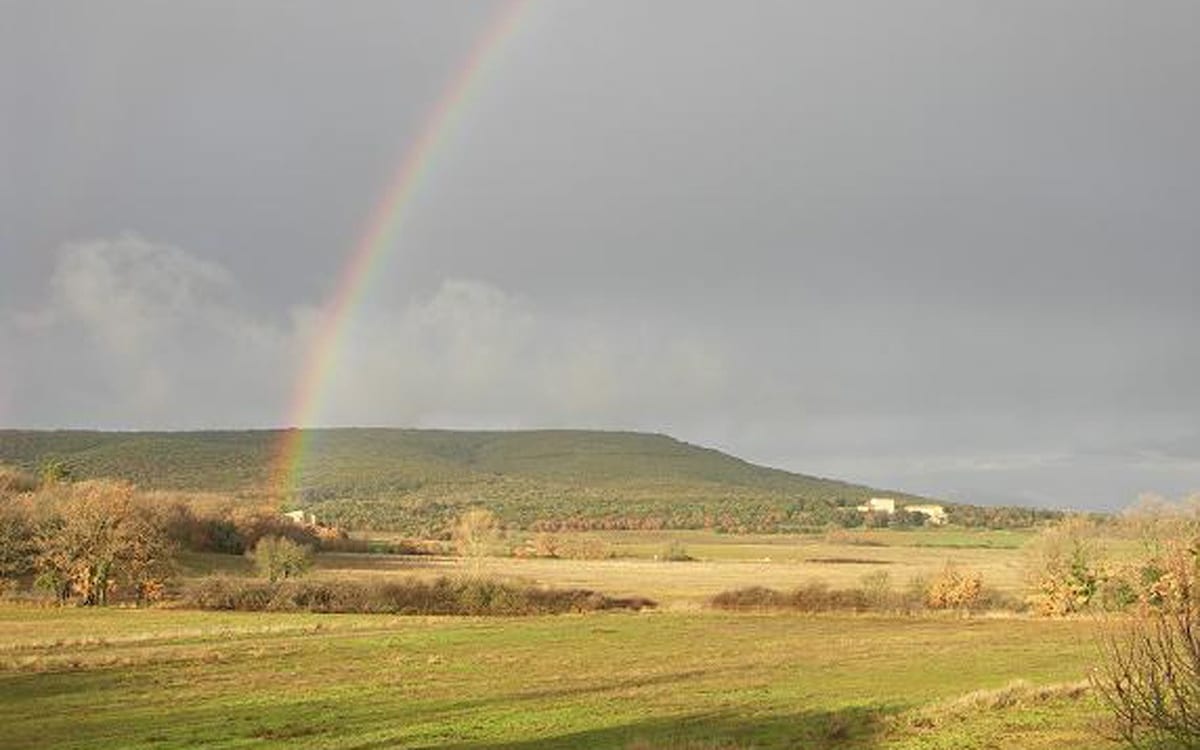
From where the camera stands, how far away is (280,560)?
10750cm

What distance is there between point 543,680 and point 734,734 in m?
17.4

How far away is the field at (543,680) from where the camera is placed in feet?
101

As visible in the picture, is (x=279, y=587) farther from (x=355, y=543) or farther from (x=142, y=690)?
(x=355, y=543)

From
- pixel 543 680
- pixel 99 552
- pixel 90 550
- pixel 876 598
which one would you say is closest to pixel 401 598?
pixel 99 552

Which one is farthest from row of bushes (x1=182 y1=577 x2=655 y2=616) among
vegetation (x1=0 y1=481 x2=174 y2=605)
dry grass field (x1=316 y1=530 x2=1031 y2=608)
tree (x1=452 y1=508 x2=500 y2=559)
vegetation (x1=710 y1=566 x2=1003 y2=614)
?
tree (x1=452 y1=508 x2=500 y2=559)

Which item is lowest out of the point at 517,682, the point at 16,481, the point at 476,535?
the point at 517,682

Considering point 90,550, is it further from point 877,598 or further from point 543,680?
point 877,598

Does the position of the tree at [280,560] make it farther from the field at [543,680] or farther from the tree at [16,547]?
the tree at [16,547]

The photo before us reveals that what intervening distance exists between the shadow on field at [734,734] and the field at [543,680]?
0.38 feet

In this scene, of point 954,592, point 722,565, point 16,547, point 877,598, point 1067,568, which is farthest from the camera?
point 722,565

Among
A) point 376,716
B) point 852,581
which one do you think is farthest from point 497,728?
point 852,581

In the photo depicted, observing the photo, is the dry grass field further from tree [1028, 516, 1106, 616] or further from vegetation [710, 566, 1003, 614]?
tree [1028, 516, 1106, 616]

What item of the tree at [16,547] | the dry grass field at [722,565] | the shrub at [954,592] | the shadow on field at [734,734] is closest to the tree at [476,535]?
the dry grass field at [722,565]

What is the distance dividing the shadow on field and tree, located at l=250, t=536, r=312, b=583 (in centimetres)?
7716
